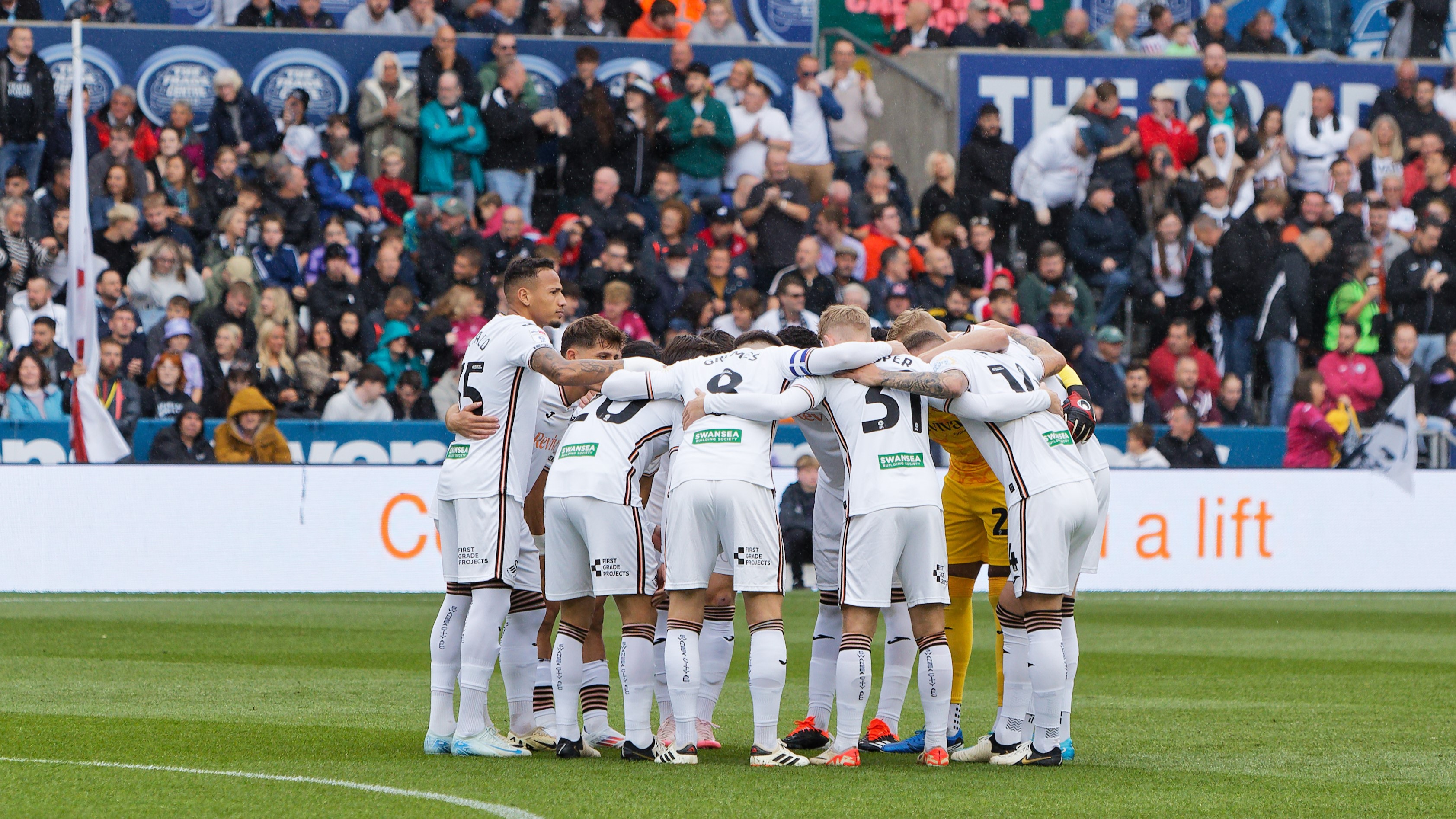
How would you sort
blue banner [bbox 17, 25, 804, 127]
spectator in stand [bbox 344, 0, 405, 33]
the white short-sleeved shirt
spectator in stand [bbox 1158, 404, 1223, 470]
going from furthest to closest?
spectator in stand [bbox 344, 0, 405, 33], the white short-sleeved shirt, blue banner [bbox 17, 25, 804, 127], spectator in stand [bbox 1158, 404, 1223, 470]

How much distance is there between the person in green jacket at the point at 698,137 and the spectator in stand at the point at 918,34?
375 centimetres

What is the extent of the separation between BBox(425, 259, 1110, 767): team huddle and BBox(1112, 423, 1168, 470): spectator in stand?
33.7 ft

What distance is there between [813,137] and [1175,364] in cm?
505

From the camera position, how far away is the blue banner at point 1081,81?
2392 cm

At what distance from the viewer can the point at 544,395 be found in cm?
938

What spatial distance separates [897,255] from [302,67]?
730cm

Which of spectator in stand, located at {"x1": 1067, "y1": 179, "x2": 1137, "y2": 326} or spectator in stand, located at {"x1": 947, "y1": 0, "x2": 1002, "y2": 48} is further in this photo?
spectator in stand, located at {"x1": 947, "y1": 0, "x2": 1002, "y2": 48}

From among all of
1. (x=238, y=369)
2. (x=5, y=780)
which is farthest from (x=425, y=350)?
(x=5, y=780)

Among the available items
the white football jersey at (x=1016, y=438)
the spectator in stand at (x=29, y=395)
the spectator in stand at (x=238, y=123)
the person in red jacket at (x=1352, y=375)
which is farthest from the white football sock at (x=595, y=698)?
the person in red jacket at (x=1352, y=375)

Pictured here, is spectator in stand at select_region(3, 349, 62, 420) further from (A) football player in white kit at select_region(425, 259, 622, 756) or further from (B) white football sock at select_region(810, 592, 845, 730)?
(B) white football sock at select_region(810, 592, 845, 730)

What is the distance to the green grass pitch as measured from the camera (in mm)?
7430

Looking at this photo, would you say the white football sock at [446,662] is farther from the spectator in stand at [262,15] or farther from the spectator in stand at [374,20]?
the spectator in stand at [262,15]

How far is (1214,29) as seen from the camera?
→ 24.4m

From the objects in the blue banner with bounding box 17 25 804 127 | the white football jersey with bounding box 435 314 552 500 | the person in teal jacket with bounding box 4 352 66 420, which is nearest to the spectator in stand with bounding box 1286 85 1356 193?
the blue banner with bounding box 17 25 804 127
